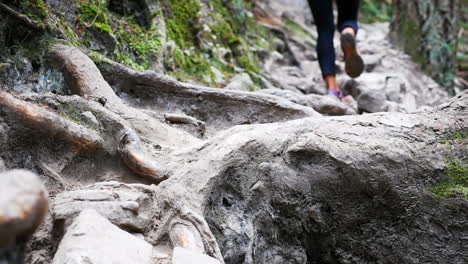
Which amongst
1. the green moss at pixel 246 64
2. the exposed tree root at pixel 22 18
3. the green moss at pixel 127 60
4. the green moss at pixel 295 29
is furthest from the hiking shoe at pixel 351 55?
the green moss at pixel 295 29

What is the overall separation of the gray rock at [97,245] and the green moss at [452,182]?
5.24ft

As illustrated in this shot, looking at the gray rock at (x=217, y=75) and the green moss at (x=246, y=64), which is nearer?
the gray rock at (x=217, y=75)

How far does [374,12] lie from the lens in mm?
15188

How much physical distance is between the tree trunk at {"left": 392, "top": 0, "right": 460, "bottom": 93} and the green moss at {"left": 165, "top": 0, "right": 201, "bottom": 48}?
18.0ft

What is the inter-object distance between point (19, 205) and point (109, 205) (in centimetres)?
88

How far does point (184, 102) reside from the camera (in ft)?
12.3

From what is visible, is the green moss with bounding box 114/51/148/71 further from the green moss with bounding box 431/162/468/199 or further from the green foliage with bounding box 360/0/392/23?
the green foliage with bounding box 360/0/392/23

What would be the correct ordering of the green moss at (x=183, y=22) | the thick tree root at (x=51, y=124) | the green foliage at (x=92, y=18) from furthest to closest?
the green moss at (x=183, y=22) < the green foliage at (x=92, y=18) < the thick tree root at (x=51, y=124)

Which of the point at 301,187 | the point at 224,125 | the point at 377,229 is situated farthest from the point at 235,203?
the point at 224,125

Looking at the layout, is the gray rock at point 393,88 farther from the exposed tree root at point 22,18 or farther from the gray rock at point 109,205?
the gray rock at point 109,205

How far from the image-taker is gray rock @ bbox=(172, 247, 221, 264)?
5.98 feet

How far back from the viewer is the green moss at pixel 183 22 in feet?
17.9

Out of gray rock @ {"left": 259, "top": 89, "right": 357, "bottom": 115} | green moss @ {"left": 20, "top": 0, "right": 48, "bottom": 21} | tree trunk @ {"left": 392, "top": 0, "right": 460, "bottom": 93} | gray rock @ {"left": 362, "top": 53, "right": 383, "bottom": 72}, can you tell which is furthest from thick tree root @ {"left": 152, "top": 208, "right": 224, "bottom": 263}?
tree trunk @ {"left": 392, "top": 0, "right": 460, "bottom": 93}

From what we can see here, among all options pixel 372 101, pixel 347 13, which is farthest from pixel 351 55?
pixel 372 101
